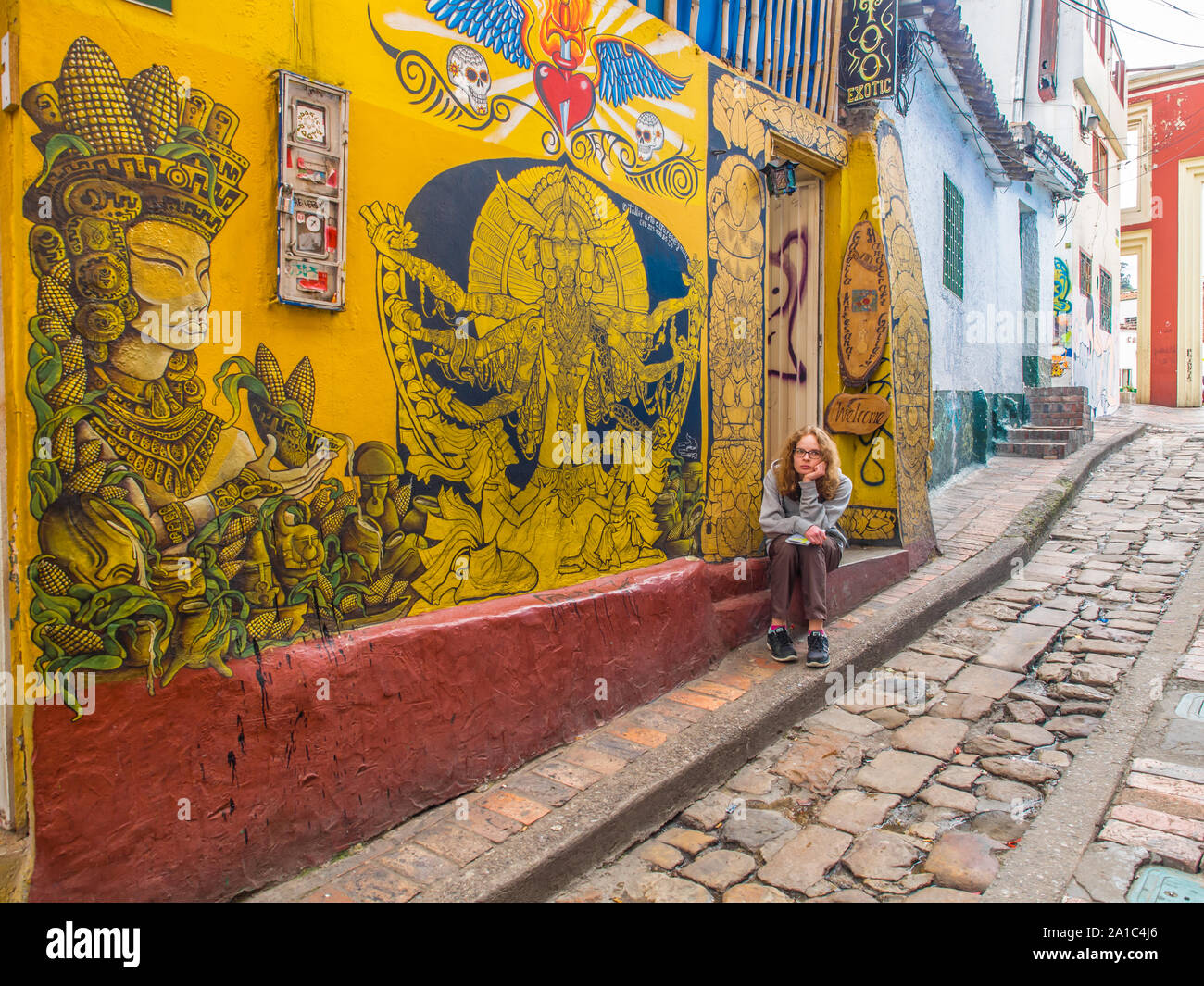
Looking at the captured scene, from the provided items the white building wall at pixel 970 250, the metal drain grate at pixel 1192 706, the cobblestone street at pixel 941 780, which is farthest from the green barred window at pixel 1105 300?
the metal drain grate at pixel 1192 706

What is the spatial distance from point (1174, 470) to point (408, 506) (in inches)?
397

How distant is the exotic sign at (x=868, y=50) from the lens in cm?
551

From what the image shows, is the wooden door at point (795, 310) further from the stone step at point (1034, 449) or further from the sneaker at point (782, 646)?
the stone step at point (1034, 449)

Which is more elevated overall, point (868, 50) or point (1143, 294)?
point (1143, 294)

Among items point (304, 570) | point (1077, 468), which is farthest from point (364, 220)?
point (1077, 468)

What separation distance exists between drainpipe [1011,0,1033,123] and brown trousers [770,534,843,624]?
10.8 m

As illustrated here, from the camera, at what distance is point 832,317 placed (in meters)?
5.90

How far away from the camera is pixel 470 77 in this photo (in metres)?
3.23

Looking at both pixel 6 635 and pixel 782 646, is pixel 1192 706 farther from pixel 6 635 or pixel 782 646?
pixel 6 635

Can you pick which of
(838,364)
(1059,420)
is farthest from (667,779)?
(1059,420)

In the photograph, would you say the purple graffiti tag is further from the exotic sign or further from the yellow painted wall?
the exotic sign

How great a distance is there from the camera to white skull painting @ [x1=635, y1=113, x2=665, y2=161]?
405 centimetres

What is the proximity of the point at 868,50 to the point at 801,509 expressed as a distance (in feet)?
11.1

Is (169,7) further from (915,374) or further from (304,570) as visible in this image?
(915,374)
